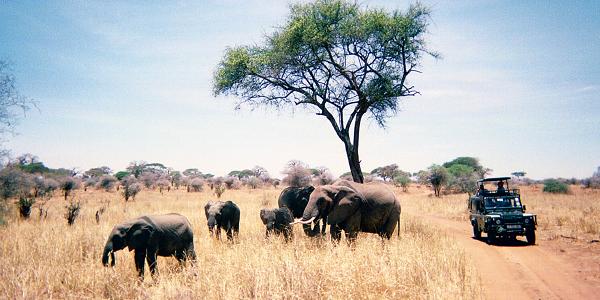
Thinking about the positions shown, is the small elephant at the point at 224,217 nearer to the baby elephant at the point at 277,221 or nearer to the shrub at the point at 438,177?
the baby elephant at the point at 277,221

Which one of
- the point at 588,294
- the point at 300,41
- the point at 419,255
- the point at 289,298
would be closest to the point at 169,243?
the point at 289,298

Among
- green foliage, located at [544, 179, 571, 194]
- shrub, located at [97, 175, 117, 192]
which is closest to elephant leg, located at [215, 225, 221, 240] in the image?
shrub, located at [97, 175, 117, 192]

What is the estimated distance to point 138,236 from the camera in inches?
273

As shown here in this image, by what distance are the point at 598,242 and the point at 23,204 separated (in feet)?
81.6

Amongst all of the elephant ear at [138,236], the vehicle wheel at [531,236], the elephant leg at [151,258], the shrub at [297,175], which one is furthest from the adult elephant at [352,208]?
the shrub at [297,175]

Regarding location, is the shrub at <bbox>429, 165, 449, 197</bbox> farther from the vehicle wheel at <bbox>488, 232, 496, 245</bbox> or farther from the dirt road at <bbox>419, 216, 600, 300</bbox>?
the vehicle wheel at <bbox>488, 232, 496, 245</bbox>

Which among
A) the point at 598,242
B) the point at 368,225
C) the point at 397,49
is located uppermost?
the point at 397,49

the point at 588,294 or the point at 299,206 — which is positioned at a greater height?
the point at 299,206

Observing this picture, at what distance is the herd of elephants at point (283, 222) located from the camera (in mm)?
7023

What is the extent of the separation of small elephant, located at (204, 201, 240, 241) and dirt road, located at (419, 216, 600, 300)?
24.8 feet

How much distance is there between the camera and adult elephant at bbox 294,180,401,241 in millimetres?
10008

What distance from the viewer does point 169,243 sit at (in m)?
7.55

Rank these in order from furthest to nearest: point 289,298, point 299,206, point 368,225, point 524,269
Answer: point 299,206 → point 368,225 → point 524,269 → point 289,298

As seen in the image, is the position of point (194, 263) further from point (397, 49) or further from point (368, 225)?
point (397, 49)
